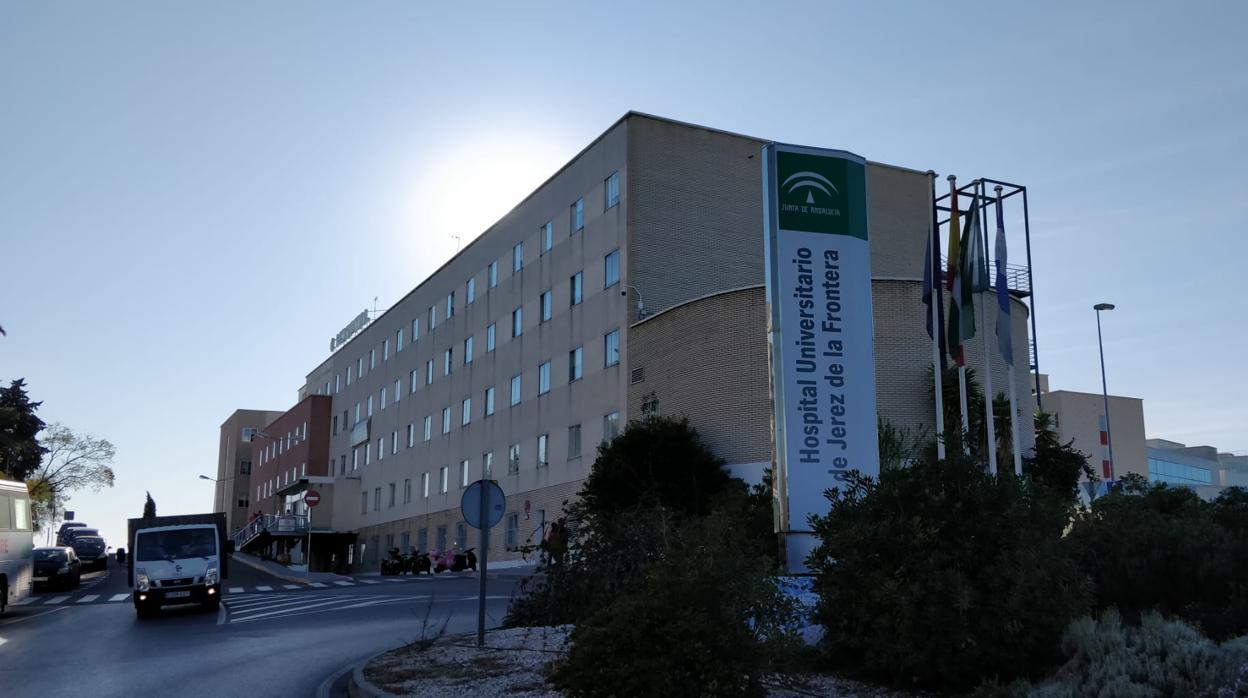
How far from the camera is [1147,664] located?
7.29 meters

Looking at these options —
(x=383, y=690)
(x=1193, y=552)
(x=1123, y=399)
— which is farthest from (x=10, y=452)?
(x=1123, y=399)

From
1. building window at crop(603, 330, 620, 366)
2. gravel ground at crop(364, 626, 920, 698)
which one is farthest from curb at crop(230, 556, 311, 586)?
gravel ground at crop(364, 626, 920, 698)

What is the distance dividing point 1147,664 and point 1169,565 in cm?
439

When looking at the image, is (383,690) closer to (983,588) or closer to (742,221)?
(983,588)

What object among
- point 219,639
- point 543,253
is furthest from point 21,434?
point 219,639

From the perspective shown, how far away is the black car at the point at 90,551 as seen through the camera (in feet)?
171

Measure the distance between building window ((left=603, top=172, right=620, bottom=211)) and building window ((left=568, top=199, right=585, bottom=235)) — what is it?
206cm

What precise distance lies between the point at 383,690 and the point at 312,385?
85285 millimetres

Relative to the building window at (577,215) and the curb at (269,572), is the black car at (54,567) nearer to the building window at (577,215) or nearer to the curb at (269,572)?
the curb at (269,572)

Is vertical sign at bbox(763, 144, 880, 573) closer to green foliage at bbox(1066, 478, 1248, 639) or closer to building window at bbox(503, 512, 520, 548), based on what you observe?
green foliage at bbox(1066, 478, 1248, 639)

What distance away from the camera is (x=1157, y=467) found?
97938 mm

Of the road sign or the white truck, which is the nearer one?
the road sign

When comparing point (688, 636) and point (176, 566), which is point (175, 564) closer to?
point (176, 566)

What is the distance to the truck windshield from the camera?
23.1 meters
